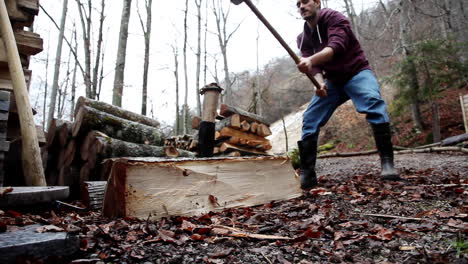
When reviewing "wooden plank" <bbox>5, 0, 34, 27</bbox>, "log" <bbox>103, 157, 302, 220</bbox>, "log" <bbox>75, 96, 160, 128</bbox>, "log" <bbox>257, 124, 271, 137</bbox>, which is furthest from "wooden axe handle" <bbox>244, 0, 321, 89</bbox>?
"log" <bbox>257, 124, 271, 137</bbox>

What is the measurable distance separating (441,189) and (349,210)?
2.88 ft

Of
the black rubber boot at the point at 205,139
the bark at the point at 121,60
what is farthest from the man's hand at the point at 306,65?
the bark at the point at 121,60

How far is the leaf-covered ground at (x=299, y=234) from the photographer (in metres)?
1.08

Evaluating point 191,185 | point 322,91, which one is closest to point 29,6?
point 191,185

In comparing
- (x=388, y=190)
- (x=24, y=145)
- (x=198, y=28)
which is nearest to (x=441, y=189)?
(x=388, y=190)

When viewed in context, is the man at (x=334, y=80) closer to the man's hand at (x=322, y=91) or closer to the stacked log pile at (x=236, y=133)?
the man's hand at (x=322, y=91)

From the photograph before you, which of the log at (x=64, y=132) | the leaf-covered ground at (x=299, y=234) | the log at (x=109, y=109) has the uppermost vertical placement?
the log at (x=109, y=109)

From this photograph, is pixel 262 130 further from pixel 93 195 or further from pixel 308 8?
pixel 93 195

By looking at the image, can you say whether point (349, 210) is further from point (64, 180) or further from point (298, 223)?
point (64, 180)

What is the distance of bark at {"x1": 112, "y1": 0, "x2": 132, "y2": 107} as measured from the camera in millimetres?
7691

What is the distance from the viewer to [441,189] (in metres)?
2.08

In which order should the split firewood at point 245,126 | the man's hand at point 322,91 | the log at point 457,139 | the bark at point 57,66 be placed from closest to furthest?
the man's hand at point 322,91, the split firewood at point 245,126, the log at point 457,139, the bark at point 57,66

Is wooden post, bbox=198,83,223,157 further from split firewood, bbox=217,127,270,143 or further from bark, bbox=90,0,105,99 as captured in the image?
bark, bbox=90,0,105,99

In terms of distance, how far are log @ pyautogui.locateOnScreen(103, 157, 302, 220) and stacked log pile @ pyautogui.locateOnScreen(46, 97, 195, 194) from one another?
141 cm
